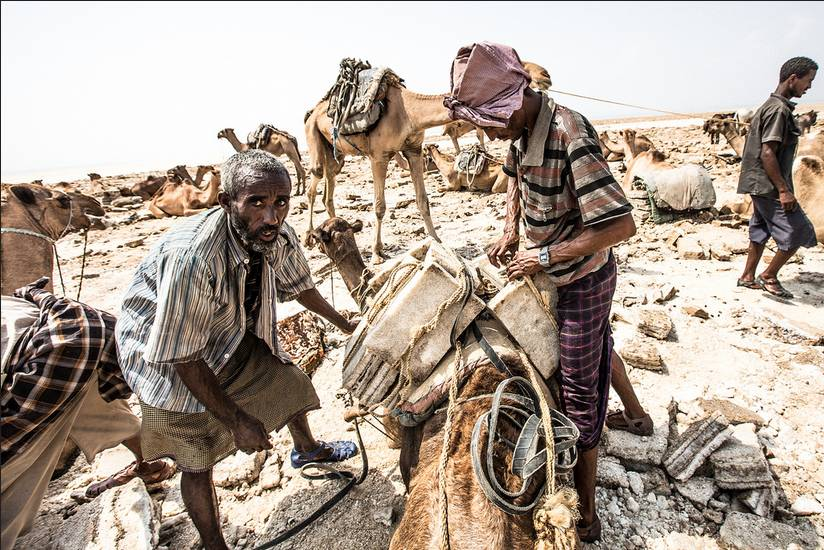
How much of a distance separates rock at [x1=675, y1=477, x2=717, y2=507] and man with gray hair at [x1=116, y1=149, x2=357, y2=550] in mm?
2402

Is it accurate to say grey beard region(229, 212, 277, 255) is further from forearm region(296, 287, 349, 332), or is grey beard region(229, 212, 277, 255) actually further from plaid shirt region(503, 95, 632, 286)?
plaid shirt region(503, 95, 632, 286)

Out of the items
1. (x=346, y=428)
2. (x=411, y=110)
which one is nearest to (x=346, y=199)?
(x=411, y=110)

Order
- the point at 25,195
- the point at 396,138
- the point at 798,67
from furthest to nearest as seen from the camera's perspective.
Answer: the point at 396,138 < the point at 798,67 < the point at 25,195

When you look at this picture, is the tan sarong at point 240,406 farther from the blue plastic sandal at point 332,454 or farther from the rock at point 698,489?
the rock at point 698,489

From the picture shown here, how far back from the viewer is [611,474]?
2750 millimetres

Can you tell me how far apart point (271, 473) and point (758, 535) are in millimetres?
→ 2878

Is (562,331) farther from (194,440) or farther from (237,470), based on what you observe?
(237,470)

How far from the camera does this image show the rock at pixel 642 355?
366 cm

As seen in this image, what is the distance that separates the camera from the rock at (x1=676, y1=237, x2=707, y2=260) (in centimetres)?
577

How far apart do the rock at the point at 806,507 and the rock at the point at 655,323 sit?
1.70 m

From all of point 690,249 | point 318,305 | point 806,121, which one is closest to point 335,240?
point 318,305

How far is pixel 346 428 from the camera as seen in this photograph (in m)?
3.51

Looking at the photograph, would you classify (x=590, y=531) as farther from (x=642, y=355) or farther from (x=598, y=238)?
(x=642, y=355)

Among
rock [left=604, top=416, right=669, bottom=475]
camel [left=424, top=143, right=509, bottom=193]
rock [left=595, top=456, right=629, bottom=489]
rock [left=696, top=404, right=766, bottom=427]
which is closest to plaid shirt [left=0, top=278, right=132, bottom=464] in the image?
rock [left=595, top=456, right=629, bottom=489]
